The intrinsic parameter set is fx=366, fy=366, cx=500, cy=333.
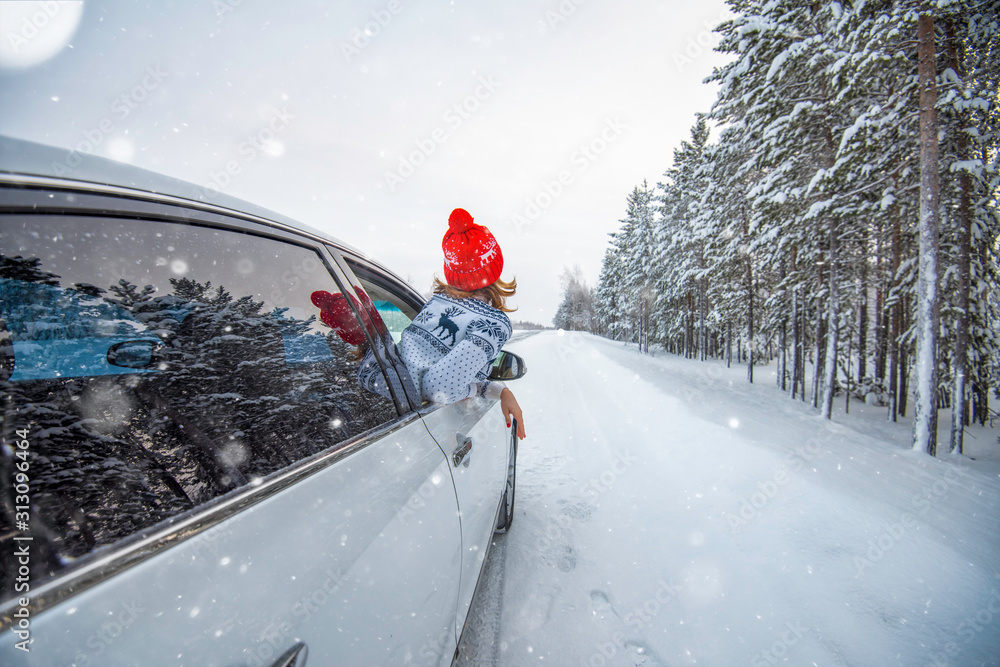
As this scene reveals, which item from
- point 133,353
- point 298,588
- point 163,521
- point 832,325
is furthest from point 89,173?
point 832,325

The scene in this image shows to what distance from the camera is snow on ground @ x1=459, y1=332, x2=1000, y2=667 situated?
2098mm

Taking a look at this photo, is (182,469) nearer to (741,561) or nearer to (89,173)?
(89,173)

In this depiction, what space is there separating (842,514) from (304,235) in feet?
15.5

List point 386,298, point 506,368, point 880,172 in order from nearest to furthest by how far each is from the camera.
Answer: point 506,368
point 386,298
point 880,172

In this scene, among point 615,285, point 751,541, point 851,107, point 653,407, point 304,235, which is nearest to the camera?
point 304,235

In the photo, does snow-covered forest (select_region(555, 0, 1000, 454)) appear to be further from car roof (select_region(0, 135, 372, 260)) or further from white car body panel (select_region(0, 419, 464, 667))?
car roof (select_region(0, 135, 372, 260))

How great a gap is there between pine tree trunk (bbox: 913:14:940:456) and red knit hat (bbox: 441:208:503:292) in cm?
890

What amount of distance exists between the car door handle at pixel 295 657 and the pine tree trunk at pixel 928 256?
9860 mm

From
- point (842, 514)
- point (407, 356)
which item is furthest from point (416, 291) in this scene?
point (842, 514)

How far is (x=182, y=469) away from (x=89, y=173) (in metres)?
0.70

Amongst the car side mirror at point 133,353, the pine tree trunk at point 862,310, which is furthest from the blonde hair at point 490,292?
the pine tree trunk at point 862,310

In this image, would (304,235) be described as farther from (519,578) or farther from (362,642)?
(519,578)

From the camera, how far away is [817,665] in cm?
197

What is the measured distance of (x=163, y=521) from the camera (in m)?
0.73
